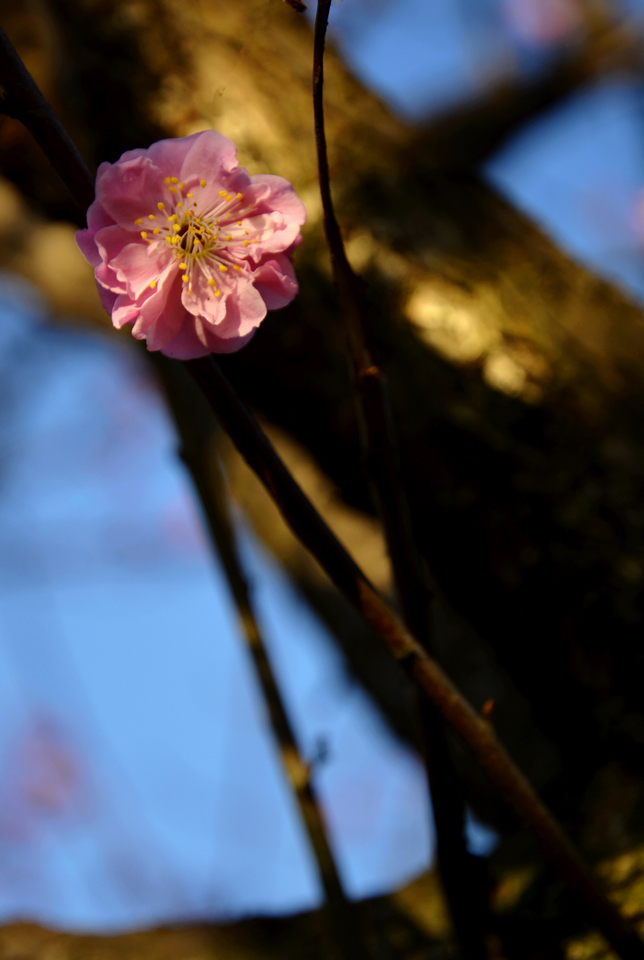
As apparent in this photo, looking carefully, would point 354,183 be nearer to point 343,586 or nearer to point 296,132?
point 296,132

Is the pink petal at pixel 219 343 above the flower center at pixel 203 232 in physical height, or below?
below

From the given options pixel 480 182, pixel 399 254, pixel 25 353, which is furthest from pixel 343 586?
pixel 25 353

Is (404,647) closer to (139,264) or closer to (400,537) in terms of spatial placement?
(400,537)

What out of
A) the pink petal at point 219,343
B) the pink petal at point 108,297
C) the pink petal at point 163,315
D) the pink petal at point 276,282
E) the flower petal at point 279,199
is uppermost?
the pink petal at point 108,297

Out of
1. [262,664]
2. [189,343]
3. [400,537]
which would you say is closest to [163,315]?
[189,343]

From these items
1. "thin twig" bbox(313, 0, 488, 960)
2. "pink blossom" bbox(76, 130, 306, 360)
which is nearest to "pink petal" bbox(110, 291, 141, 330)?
"pink blossom" bbox(76, 130, 306, 360)

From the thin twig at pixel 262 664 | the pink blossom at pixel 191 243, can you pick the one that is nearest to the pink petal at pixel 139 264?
the pink blossom at pixel 191 243

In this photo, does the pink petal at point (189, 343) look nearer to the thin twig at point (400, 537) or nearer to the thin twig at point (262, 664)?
the thin twig at point (400, 537)
